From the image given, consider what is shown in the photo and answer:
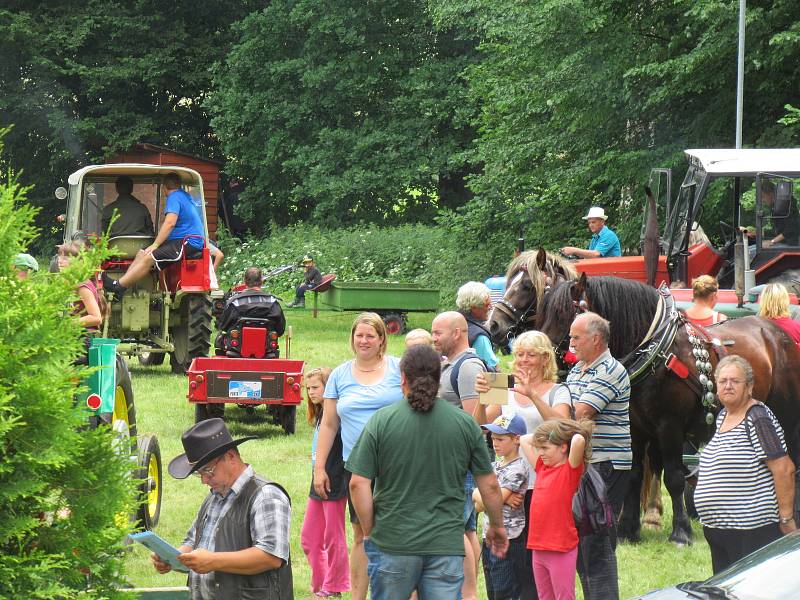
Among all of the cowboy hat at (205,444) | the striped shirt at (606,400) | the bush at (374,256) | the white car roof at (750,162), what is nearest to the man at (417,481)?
the cowboy hat at (205,444)

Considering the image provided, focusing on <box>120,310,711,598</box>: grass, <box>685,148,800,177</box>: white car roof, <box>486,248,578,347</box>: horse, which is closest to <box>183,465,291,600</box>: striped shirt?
<box>120,310,711,598</box>: grass

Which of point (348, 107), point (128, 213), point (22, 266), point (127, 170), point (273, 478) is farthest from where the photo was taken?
point (348, 107)

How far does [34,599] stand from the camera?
384 cm

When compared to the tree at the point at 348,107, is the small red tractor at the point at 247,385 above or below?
below

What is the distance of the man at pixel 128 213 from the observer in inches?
603

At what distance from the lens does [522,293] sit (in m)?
9.52

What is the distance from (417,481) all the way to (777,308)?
16.4ft

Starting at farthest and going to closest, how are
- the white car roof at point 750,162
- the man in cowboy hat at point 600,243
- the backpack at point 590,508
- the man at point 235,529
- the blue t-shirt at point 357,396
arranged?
the man in cowboy hat at point 600,243 < the white car roof at point 750,162 < the blue t-shirt at point 357,396 < the backpack at point 590,508 < the man at point 235,529

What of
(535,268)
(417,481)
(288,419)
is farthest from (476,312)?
(288,419)

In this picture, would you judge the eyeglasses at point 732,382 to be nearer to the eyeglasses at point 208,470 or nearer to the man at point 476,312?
the man at point 476,312

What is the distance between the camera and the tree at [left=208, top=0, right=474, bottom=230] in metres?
37.2

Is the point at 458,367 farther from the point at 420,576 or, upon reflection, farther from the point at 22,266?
the point at 22,266

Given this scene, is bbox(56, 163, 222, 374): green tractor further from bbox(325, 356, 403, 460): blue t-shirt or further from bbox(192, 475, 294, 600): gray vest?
bbox(192, 475, 294, 600): gray vest

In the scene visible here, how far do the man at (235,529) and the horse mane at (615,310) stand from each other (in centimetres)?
370
